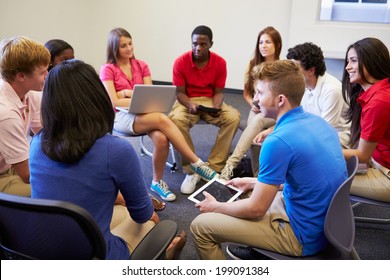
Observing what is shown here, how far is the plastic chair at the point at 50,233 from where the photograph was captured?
82cm

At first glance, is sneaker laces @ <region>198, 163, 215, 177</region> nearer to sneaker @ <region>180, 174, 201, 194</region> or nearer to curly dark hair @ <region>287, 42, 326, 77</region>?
sneaker @ <region>180, 174, 201, 194</region>

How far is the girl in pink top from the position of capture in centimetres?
244

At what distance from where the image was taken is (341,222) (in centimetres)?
125

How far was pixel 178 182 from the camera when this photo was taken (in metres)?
2.71

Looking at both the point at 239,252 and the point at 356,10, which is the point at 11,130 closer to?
the point at 239,252

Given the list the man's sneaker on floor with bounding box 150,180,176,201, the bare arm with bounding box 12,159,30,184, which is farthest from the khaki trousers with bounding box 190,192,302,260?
the man's sneaker on floor with bounding box 150,180,176,201

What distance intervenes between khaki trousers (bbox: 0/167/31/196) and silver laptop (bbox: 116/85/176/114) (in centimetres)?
86

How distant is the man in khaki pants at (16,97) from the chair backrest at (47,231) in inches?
22.8

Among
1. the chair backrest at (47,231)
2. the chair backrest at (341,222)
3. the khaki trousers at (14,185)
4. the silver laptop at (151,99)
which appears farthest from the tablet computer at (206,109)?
the chair backrest at (47,231)

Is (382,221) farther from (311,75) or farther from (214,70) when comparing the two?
(214,70)

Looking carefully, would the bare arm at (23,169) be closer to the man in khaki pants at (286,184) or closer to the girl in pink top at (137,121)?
the man in khaki pants at (286,184)

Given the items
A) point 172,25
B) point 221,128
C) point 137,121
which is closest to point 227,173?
point 221,128

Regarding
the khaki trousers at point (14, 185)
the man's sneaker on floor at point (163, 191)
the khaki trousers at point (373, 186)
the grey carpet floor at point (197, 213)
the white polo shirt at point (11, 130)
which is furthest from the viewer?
the man's sneaker on floor at point (163, 191)

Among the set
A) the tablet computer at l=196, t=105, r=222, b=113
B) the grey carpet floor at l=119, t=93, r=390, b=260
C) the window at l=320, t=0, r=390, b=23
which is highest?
the window at l=320, t=0, r=390, b=23
